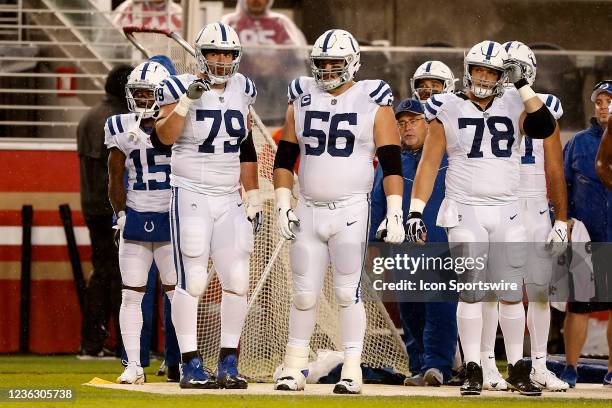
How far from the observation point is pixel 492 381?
838cm

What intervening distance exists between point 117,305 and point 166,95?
124 inches

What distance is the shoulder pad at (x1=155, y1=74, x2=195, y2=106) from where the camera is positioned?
8266mm

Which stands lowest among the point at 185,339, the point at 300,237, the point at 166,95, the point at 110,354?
the point at 110,354

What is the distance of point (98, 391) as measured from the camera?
813 centimetres

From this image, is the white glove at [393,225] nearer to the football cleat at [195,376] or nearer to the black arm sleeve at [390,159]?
the black arm sleeve at [390,159]

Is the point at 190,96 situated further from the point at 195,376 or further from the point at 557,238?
the point at 557,238

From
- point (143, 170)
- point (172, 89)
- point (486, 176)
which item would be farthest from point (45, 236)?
point (486, 176)

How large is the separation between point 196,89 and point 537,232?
199cm

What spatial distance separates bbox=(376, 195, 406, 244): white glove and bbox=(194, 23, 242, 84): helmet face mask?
3.50 feet

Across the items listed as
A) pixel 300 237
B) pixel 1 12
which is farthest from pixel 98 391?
pixel 1 12

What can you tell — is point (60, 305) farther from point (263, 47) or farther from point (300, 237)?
point (300, 237)

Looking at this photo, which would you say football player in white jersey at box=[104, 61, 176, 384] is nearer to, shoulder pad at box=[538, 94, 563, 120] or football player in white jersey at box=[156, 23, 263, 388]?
football player in white jersey at box=[156, 23, 263, 388]

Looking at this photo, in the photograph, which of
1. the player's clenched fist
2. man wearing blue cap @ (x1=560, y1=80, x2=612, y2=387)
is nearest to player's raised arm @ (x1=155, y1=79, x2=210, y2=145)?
the player's clenched fist

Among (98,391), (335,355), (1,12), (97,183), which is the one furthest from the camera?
(1,12)
